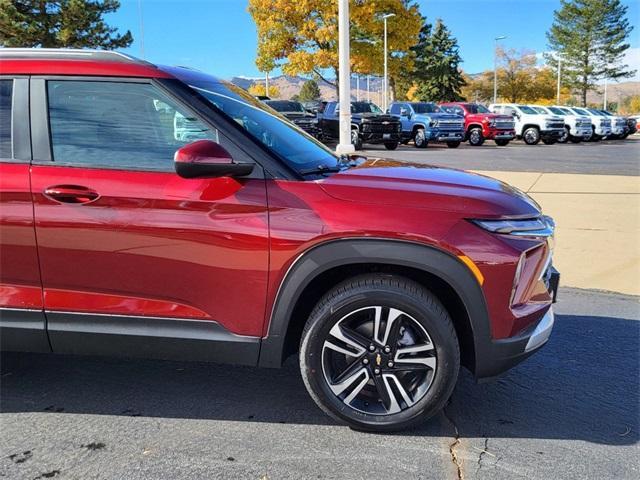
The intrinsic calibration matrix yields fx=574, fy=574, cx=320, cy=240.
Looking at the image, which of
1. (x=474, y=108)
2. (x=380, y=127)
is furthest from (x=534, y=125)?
(x=380, y=127)

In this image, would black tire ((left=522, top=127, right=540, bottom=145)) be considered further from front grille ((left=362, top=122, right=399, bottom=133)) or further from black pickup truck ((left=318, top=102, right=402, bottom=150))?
front grille ((left=362, top=122, right=399, bottom=133))

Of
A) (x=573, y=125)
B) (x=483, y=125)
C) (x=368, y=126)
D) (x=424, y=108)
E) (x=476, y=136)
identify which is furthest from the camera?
(x=573, y=125)

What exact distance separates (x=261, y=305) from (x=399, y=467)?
984 millimetres

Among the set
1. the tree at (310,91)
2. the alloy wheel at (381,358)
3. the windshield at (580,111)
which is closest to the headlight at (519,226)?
the alloy wheel at (381,358)

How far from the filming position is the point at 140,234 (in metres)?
2.75

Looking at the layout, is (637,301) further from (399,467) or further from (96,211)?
(96,211)

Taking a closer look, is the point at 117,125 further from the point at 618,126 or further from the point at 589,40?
the point at 589,40

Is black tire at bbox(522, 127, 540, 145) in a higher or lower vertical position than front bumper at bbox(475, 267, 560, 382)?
higher

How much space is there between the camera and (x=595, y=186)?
440 inches

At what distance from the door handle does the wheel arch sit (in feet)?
3.36

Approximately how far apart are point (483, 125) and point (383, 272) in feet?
78.2

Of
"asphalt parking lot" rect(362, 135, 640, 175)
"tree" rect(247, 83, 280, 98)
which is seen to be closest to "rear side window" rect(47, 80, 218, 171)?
"tree" rect(247, 83, 280, 98)

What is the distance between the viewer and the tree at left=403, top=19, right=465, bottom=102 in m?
59.9

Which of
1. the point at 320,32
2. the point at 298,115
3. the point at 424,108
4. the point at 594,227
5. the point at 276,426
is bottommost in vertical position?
the point at 276,426
